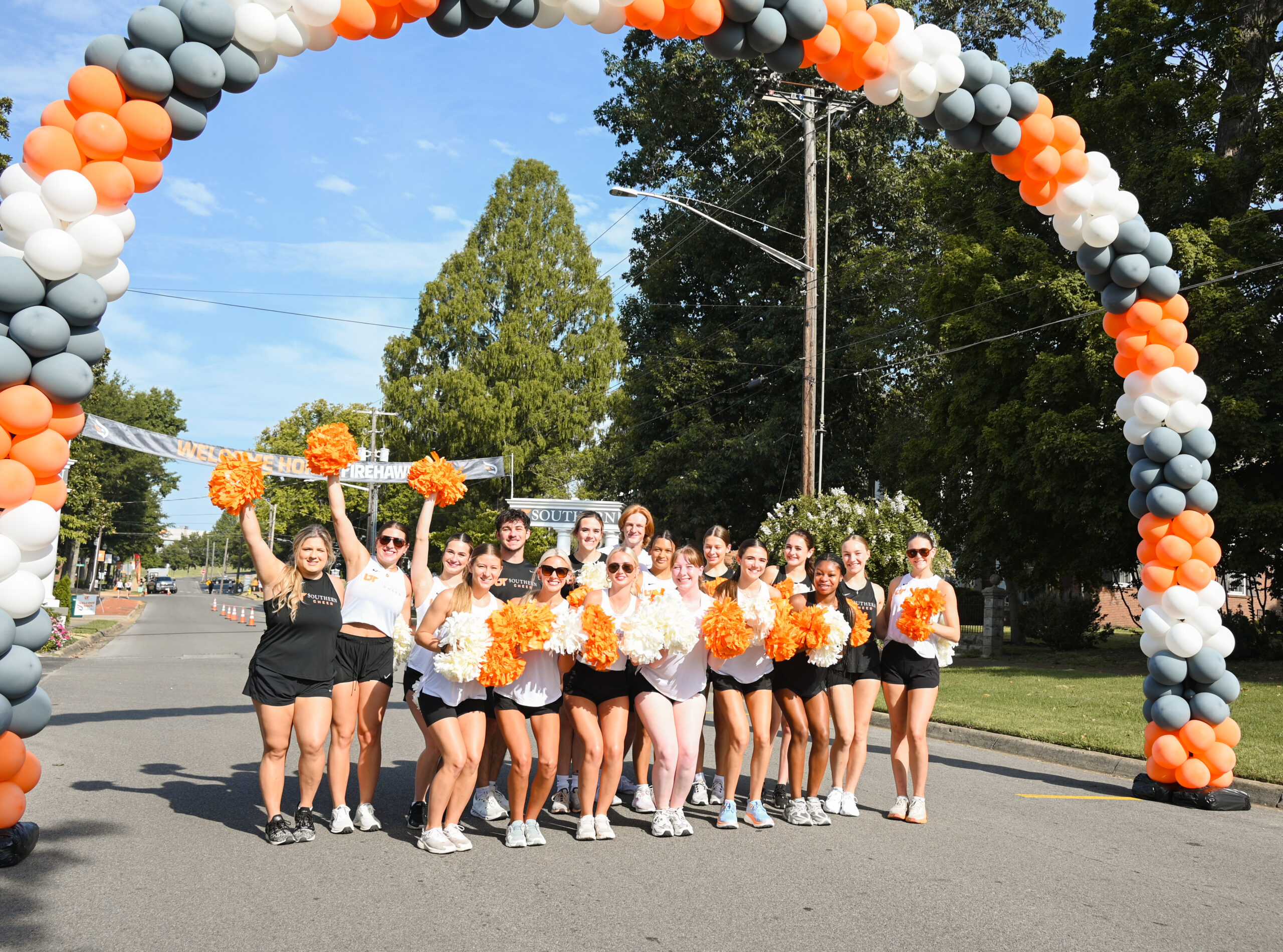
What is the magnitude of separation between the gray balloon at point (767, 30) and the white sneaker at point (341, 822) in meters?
6.05

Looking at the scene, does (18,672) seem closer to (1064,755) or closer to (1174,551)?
(1174,551)

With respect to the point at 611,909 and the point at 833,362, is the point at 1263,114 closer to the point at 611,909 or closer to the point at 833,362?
the point at 833,362

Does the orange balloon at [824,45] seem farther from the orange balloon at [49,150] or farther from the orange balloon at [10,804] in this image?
the orange balloon at [10,804]

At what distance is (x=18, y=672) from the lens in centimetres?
566

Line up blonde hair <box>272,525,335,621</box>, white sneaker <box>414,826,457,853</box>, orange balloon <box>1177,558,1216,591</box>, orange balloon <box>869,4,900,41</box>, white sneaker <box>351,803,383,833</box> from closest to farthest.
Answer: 1. white sneaker <box>414,826,457,853</box>
2. blonde hair <box>272,525,335,621</box>
3. white sneaker <box>351,803,383,833</box>
4. orange balloon <box>869,4,900,41</box>
5. orange balloon <box>1177,558,1216,591</box>

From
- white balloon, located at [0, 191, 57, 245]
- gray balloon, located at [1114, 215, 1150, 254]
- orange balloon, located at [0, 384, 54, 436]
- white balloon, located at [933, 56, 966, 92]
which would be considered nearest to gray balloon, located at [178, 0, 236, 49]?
white balloon, located at [0, 191, 57, 245]

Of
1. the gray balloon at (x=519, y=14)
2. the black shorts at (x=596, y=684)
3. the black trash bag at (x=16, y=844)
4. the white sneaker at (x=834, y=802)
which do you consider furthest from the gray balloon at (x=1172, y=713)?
the black trash bag at (x=16, y=844)

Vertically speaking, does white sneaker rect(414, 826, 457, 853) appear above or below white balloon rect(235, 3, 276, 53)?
below

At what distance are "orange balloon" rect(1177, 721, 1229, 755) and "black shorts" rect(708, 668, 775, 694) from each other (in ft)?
12.5

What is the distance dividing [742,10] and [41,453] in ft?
17.9

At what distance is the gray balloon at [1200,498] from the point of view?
8609 millimetres

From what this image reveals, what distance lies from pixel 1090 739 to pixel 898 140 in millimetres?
22831

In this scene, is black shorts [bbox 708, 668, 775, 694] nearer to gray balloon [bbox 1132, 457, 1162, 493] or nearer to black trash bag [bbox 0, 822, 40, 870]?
gray balloon [bbox 1132, 457, 1162, 493]

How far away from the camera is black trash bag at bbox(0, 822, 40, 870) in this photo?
5.48 meters
